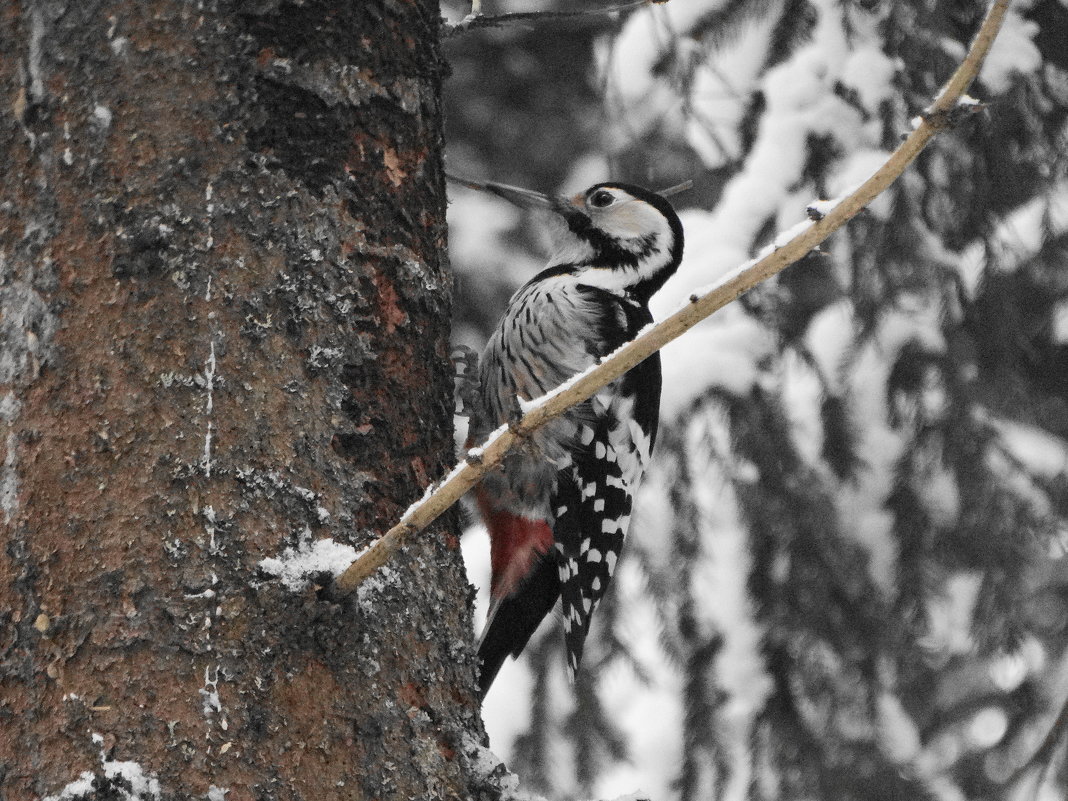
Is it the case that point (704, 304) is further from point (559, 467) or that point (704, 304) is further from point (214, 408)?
point (559, 467)

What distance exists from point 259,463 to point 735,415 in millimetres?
1646

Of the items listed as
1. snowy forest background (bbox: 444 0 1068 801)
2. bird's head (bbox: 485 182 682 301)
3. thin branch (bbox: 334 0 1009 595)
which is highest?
bird's head (bbox: 485 182 682 301)

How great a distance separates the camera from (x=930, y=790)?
331cm

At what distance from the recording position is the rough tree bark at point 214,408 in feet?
4.68

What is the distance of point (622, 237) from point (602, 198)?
0.14 metres

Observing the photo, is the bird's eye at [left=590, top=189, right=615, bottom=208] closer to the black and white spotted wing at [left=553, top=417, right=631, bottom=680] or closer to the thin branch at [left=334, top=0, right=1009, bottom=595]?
the black and white spotted wing at [left=553, top=417, right=631, bottom=680]

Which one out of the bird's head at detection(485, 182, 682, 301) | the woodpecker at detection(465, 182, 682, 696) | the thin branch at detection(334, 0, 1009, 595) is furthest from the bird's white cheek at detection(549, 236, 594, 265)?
the thin branch at detection(334, 0, 1009, 595)

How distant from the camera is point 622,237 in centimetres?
376

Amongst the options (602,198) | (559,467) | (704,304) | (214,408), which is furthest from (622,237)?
(704,304)

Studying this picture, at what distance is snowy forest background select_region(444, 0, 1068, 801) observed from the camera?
9.64 feet

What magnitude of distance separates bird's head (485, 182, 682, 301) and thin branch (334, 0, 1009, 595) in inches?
89.8

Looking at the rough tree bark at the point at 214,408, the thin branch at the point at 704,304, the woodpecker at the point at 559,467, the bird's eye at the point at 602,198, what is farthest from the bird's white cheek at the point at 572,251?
the thin branch at the point at 704,304

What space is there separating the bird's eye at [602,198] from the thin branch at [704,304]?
2471 mm

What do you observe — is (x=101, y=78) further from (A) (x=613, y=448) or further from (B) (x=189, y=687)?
(A) (x=613, y=448)
